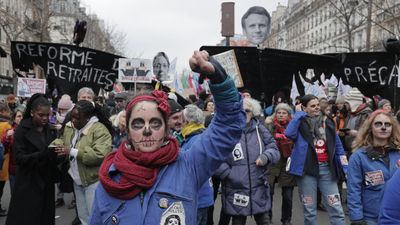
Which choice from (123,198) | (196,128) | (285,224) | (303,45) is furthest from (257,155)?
(303,45)

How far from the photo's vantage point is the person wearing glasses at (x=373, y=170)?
396 cm

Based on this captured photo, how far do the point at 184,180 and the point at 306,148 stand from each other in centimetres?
371

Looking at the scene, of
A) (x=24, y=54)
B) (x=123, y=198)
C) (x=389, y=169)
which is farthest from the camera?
(x=24, y=54)

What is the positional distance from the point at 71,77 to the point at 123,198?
609cm

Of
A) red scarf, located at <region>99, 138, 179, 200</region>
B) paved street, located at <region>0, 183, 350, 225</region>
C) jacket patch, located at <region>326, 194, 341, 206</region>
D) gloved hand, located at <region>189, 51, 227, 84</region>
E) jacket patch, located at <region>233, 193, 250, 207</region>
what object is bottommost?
paved street, located at <region>0, 183, 350, 225</region>

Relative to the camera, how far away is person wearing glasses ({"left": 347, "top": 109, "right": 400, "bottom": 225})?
13.0 ft

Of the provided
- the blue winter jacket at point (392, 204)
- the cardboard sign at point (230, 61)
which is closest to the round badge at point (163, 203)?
the blue winter jacket at point (392, 204)

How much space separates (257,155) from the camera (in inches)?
196

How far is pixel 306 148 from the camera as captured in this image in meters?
5.62

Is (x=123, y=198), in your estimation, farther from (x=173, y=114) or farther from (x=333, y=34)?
(x=333, y=34)

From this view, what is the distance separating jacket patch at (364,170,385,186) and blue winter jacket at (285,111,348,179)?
150 cm

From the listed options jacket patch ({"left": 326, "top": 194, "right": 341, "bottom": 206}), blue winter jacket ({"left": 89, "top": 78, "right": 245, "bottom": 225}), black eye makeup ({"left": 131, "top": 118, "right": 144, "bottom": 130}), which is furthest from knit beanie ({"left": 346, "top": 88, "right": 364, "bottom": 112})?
black eye makeup ({"left": 131, "top": 118, "right": 144, "bottom": 130})

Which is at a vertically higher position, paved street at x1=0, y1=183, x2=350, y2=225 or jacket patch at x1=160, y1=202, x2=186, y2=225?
jacket patch at x1=160, y1=202, x2=186, y2=225

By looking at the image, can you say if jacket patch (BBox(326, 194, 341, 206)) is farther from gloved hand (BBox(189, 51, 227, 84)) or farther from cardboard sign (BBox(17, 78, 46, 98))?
cardboard sign (BBox(17, 78, 46, 98))
